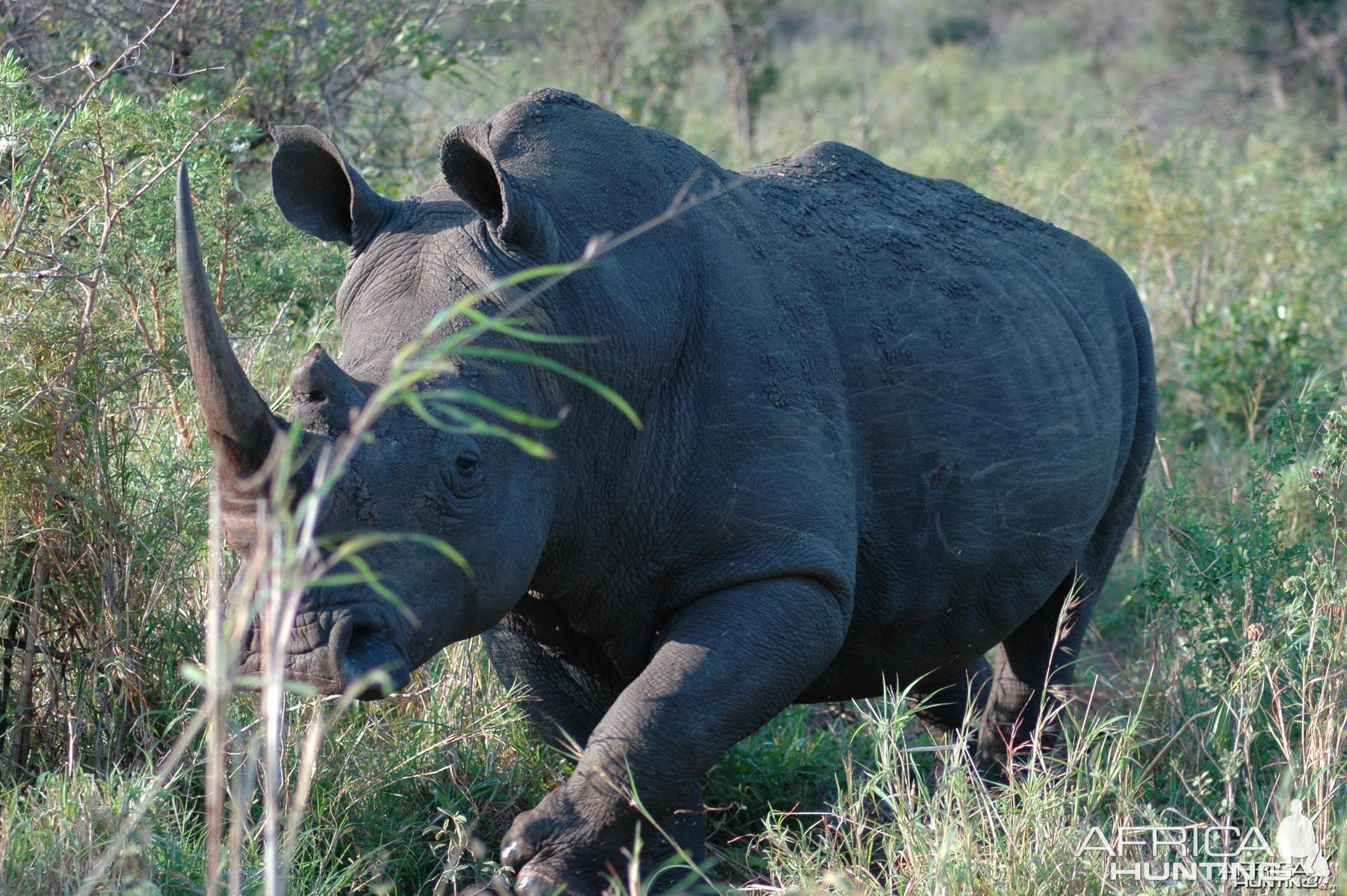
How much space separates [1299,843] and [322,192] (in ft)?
8.23

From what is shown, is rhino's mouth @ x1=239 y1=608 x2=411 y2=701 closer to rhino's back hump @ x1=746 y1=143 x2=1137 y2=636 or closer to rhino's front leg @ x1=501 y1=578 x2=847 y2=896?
rhino's front leg @ x1=501 y1=578 x2=847 y2=896

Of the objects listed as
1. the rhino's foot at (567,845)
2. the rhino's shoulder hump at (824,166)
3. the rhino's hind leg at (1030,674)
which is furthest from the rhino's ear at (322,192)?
the rhino's hind leg at (1030,674)

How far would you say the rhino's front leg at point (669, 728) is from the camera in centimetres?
300

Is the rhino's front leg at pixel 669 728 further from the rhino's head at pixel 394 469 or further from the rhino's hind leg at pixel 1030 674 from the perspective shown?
the rhino's hind leg at pixel 1030 674

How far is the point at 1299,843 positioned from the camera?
296 cm

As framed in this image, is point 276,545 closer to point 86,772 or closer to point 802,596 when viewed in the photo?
point 802,596

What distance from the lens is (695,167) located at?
3543 millimetres

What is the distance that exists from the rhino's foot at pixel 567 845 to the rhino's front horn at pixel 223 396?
84cm

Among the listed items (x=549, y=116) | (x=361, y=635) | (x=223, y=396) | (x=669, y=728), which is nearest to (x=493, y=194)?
(x=549, y=116)

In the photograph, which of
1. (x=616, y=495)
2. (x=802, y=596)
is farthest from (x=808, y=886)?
(x=616, y=495)

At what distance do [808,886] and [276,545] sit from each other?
136 cm

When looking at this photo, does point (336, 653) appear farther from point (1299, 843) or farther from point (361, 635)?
point (1299, 843)

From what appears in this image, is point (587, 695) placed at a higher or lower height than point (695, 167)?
lower

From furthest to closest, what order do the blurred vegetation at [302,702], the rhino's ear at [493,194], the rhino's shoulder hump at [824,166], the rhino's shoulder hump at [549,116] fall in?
the rhino's shoulder hump at [824,166]
the rhino's shoulder hump at [549,116]
the blurred vegetation at [302,702]
the rhino's ear at [493,194]
